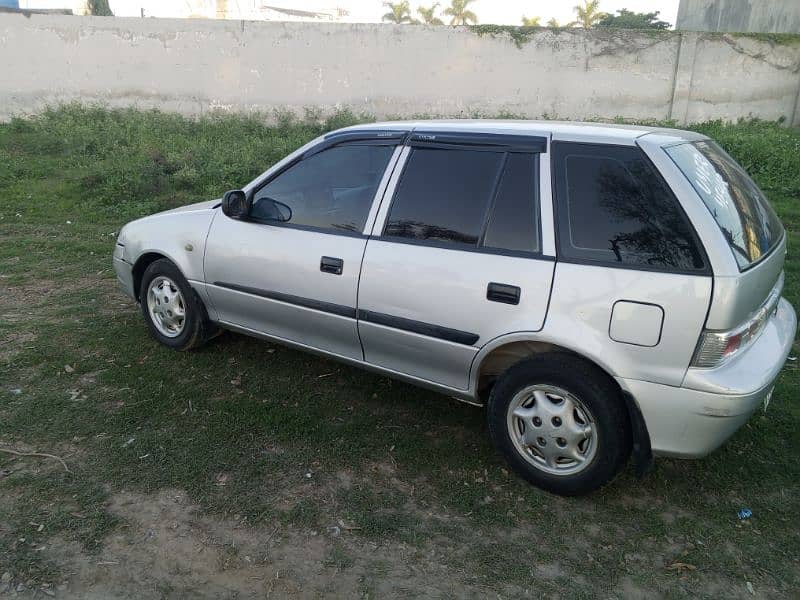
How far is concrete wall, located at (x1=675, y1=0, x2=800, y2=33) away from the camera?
61.5ft

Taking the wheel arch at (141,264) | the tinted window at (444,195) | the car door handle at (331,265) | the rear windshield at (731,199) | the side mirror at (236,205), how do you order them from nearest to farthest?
the rear windshield at (731,199), the tinted window at (444,195), the car door handle at (331,265), the side mirror at (236,205), the wheel arch at (141,264)

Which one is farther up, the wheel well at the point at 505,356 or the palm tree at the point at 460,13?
the palm tree at the point at 460,13

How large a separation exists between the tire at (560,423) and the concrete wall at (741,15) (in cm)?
2003

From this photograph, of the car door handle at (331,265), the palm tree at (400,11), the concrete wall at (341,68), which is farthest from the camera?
the palm tree at (400,11)

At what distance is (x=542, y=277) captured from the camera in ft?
9.87

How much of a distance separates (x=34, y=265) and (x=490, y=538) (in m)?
5.59

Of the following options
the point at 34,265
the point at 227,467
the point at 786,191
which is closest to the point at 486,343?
the point at 227,467

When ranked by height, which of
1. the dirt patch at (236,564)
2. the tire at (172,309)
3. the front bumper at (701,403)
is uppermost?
the front bumper at (701,403)

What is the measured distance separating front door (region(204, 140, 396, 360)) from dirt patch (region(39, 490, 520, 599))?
121 centimetres

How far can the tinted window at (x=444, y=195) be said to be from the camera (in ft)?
10.8

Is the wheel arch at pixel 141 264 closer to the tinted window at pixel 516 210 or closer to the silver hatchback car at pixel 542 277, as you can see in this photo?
the silver hatchback car at pixel 542 277

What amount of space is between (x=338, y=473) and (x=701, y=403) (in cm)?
174

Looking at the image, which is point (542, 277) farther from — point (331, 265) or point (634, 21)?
point (634, 21)

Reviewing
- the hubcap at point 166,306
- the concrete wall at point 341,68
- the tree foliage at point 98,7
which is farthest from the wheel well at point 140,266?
the tree foliage at point 98,7
